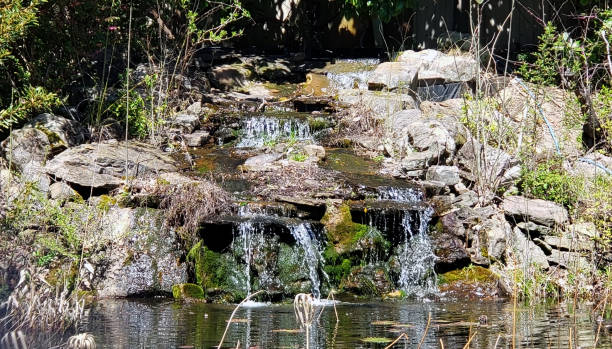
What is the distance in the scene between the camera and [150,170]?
9828mm

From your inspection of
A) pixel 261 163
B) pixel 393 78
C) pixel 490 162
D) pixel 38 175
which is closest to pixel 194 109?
pixel 261 163

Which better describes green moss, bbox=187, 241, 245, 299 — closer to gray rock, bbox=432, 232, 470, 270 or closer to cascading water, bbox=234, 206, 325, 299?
cascading water, bbox=234, 206, 325, 299

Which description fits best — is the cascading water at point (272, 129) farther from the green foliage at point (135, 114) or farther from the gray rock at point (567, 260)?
the gray rock at point (567, 260)

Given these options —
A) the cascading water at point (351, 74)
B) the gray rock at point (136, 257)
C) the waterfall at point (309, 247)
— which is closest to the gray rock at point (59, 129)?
the gray rock at point (136, 257)

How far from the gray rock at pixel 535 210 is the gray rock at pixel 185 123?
4.70 meters

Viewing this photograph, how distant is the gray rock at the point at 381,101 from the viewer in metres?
12.0

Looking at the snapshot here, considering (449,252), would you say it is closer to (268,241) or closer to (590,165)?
(268,241)

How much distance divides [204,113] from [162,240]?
4.00 metres

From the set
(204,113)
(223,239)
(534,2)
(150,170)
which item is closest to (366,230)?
(223,239)

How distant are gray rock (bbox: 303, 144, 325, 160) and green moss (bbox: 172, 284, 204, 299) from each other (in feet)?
9.94

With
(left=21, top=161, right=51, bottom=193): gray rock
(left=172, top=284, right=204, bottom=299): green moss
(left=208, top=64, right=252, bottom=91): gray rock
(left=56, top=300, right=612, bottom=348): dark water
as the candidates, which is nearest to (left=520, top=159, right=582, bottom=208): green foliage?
(left=56, top=300, right=612, bottom=348): dark water

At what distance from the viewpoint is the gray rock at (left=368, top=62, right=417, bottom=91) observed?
41.8ft

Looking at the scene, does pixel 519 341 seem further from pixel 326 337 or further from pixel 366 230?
pixel 366 230

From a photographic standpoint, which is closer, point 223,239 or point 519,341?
point 519,341
